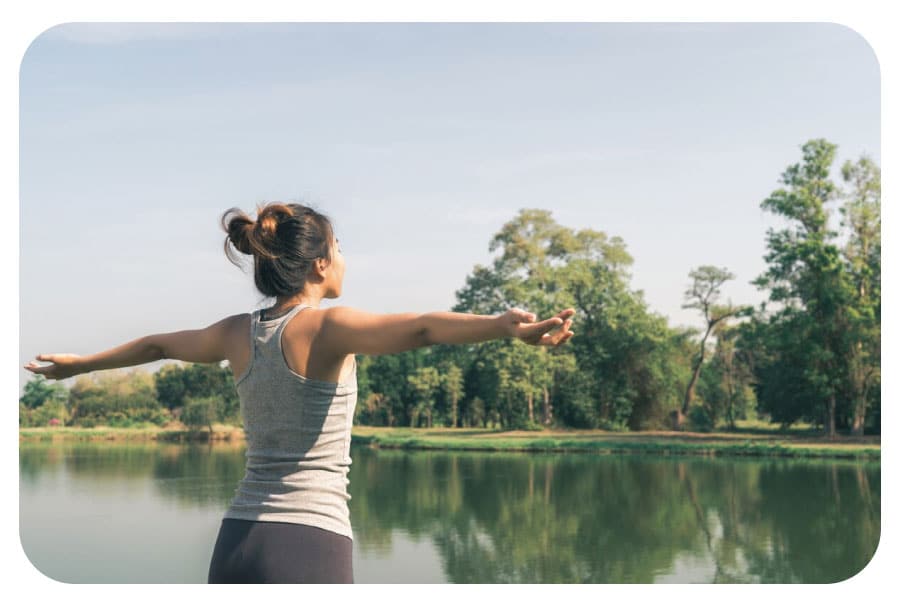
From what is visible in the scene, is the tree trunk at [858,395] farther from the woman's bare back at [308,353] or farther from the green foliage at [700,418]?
the woman's bare back at [308,353]

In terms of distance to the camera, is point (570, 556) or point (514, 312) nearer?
point (514, 312)

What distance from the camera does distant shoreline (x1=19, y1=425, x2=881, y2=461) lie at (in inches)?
701

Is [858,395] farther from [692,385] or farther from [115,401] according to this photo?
[115,401]

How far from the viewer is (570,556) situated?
10109 millimetres

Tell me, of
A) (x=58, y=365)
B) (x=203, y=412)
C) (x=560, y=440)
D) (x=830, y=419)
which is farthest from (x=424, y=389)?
(x=58, y=365)

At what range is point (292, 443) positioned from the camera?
1.54 m

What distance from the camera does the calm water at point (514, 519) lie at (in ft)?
31.1

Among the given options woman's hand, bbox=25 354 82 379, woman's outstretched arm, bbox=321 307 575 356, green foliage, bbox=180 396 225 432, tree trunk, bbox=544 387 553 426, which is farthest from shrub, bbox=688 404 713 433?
woman's outstretched arm, bbox=321 307 575 356

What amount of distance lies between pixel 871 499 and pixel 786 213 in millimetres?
7730

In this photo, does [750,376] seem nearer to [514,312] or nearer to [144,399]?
[144,399]

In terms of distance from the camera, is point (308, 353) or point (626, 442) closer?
point (308, 353)

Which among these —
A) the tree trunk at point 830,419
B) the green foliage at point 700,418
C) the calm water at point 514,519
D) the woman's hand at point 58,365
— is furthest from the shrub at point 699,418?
the woman's hand at point 58,365

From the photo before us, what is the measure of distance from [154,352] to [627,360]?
22267 millimetres

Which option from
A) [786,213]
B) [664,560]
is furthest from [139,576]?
[786,213]
